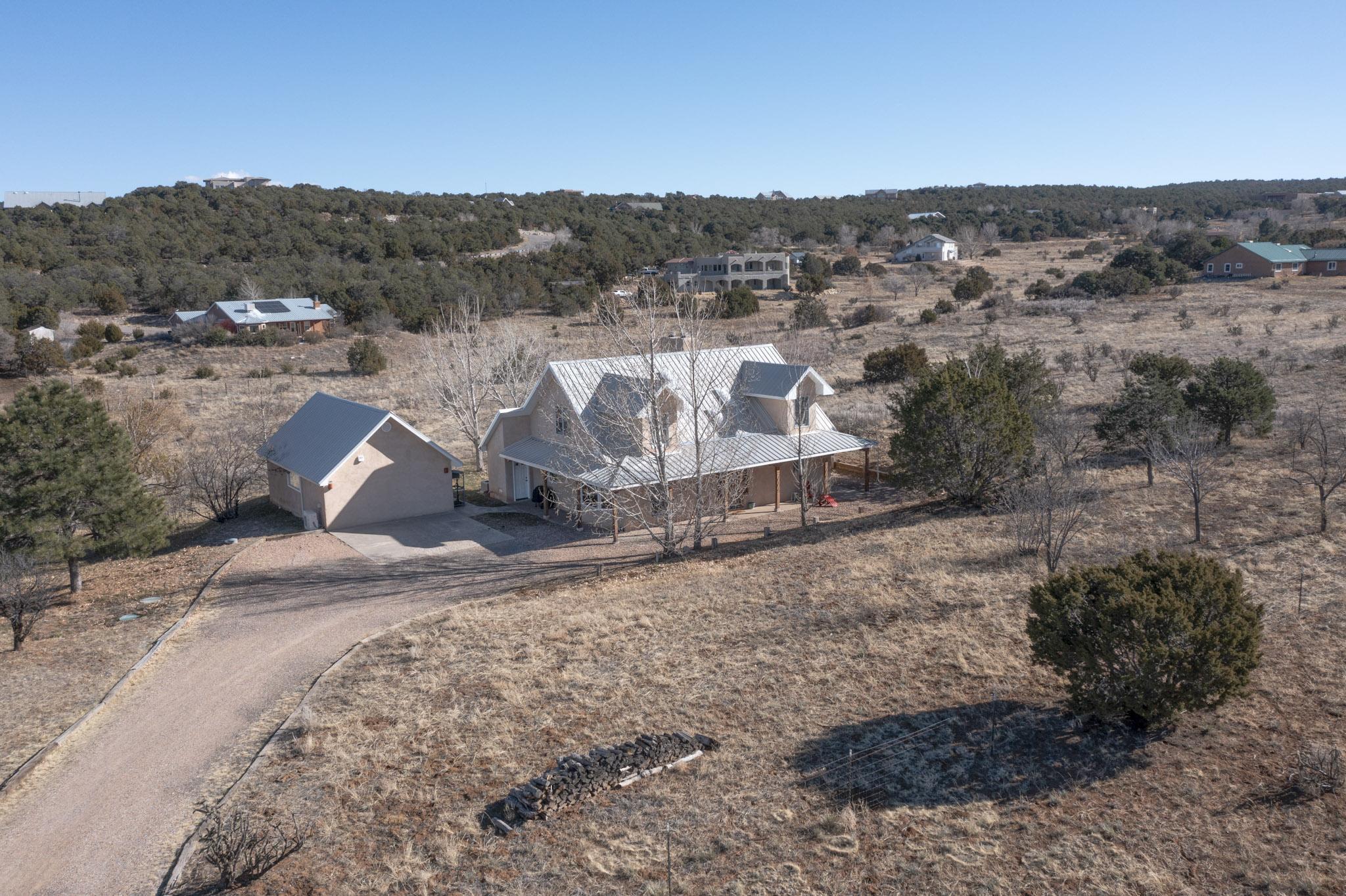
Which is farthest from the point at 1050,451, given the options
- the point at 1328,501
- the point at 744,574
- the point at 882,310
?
the point at 882,310

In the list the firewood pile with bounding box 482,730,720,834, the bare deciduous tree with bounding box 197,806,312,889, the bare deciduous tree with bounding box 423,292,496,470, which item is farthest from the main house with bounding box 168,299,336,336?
the firewood pile with bounding box 482,730,720,834

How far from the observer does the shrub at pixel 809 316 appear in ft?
186

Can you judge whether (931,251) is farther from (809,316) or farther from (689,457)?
(689,457)

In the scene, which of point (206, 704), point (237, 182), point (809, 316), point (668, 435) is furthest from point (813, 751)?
point (237, 182)

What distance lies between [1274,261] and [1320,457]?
5598 cm

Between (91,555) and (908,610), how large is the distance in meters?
21.1

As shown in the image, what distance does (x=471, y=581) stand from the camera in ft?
69.8

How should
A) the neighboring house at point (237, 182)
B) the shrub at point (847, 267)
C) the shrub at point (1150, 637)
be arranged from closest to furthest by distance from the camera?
the shrub at point (1150, 637), the shrub at point (847, 267), the neighboring house at point (237, 182)

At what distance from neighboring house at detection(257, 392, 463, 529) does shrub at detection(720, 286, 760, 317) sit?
1423 inches

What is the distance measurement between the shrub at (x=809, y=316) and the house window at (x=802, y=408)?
1091 inches

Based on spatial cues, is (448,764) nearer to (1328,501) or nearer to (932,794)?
(932,794)

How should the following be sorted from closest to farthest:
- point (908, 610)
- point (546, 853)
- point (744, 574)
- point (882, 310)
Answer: point (546, 853), point (908, 610), point (744, 574), point (882, 310)

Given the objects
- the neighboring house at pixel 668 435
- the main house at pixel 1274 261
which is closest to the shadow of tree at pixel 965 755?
the neighboring house at pixel 668 435

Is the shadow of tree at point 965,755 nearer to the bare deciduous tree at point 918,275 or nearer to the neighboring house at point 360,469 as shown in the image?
the neighboring house at point 360,469
